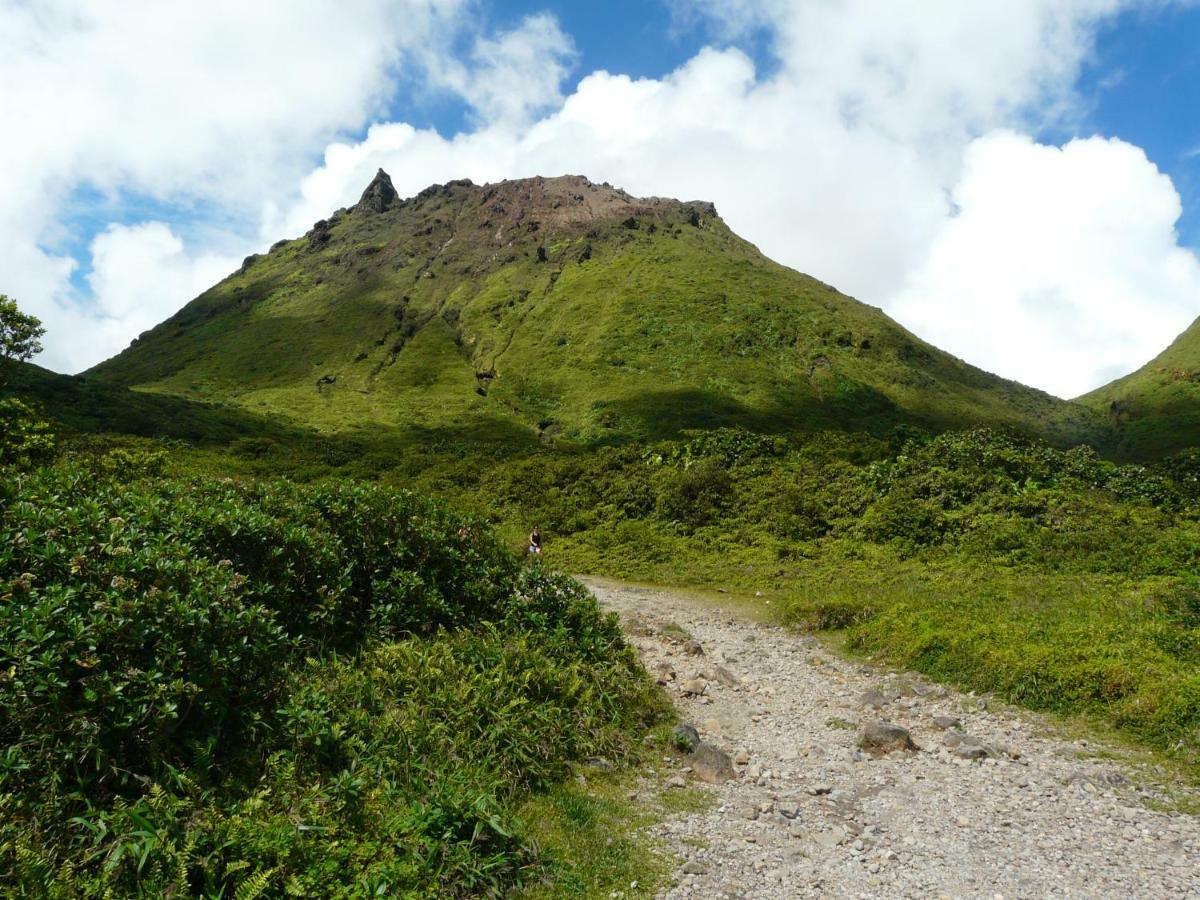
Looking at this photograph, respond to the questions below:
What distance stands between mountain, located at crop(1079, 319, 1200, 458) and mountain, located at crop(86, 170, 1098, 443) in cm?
651

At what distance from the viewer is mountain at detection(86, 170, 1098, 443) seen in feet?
304

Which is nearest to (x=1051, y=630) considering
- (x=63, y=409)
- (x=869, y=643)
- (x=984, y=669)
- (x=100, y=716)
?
(x=984, y=669)

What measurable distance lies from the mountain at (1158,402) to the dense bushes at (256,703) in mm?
102661

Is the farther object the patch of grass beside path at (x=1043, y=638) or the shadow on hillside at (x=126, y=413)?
the shadow on hillside at (x=126, y=413)

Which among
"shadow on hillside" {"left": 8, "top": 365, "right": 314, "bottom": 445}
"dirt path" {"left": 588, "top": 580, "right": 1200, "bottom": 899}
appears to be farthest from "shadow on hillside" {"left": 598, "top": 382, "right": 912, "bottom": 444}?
"dirt path" {"left": 588, "top": 580, "right": 1200, "bottom": 899}

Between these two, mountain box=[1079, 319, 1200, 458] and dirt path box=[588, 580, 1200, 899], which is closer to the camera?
dirt path box=[588, 580, 1200, 899]

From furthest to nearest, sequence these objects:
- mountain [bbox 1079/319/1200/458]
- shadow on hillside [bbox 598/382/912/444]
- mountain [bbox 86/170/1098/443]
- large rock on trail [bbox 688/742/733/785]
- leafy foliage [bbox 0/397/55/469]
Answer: mountain [bbox 86/170/1098/443], mountain [bbox 1079/319/1200/458], shadow on hillside [bbox 598/382/912/444], leafy foliage [bbox 0/397/55/469], large rock on trail [bbox 688/742/733/785]

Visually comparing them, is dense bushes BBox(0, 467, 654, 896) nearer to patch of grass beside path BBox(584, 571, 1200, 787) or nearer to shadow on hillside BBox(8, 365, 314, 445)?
patch of grass beside path BBox(584, 571, 1200, 787)

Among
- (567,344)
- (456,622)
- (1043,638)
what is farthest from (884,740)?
(567,344)

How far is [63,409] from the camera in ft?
186

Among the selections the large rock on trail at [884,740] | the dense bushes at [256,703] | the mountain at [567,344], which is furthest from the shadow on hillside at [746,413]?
the dense bushes at [256,703]

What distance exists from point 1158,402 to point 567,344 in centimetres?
9622

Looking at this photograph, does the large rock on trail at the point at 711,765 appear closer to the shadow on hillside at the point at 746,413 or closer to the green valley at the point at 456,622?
the green valley at the point at 456,622

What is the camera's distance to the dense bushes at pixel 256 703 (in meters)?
6.05
